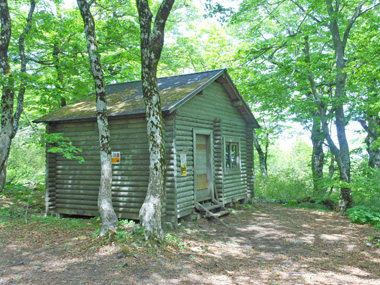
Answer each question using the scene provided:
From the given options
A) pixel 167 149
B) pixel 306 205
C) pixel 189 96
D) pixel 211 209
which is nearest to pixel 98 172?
pixel 167 149

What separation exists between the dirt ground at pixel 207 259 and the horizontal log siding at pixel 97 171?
1.80 metres

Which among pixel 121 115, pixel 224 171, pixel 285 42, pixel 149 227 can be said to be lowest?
pixel 149 227

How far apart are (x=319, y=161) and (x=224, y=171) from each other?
929cm

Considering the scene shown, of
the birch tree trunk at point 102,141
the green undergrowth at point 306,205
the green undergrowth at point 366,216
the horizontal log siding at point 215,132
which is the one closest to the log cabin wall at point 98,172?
the horizontal log siding at point 215,132

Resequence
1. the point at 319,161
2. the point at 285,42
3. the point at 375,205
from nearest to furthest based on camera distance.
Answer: the point at 375,205 < the point at 285,42 < the point at 319,161

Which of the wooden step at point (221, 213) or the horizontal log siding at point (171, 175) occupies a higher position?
the horizontal log siding at point (171, 175)

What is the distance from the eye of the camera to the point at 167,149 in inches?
368

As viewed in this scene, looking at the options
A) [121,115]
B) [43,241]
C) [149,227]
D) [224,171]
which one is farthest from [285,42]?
[43,241]

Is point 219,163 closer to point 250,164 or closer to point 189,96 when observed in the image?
point 250,164

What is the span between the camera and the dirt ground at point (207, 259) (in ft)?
18.1

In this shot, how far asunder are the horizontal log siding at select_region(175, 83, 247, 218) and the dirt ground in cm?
129

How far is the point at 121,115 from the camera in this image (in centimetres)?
950

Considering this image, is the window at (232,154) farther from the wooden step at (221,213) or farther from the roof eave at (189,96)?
the roof eave at (189,96)

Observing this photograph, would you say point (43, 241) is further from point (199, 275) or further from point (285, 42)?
point (285, 42)
